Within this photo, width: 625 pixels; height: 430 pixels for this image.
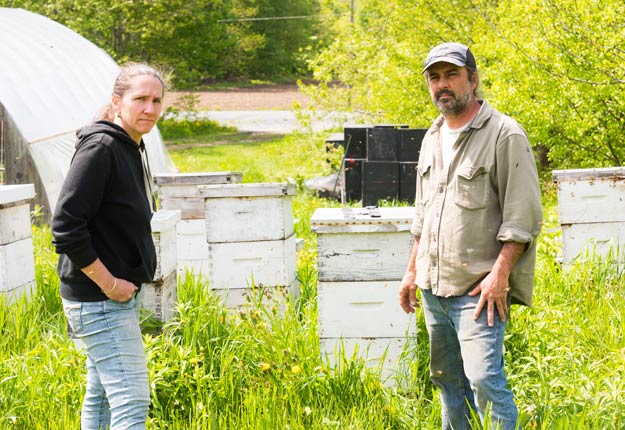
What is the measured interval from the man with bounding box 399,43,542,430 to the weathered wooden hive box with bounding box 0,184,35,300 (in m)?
3.07

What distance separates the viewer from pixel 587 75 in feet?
29.4

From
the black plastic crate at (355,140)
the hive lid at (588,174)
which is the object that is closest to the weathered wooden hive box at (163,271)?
the hive lid at (588,174)

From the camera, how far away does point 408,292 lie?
4.11 m

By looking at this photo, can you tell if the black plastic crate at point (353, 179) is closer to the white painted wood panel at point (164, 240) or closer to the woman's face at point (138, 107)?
the white painted wood panel at point (164, 240)

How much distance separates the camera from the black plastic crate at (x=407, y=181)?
10734mm

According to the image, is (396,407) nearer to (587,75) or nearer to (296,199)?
(587,75)

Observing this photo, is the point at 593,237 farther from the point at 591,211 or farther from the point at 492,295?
the point at 492,295

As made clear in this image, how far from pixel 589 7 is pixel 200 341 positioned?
5.97 metres

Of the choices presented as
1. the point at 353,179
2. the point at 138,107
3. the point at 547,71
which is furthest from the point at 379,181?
the point at 138,107

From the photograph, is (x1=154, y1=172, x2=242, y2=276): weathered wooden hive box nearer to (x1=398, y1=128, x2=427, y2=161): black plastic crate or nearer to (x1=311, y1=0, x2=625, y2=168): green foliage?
(x1=311, y1=0, x2=625, y2=168): green foliage

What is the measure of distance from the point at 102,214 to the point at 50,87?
9.19m

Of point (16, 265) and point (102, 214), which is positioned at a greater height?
point (102, 214)

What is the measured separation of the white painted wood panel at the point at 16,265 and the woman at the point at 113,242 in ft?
7.18

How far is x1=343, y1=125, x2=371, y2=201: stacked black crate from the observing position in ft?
37.5
